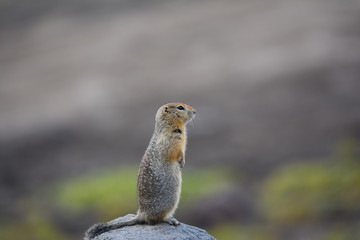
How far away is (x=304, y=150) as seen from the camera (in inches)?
1152

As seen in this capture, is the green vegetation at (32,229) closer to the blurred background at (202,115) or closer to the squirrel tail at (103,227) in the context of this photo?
the blurred background at (202,115)

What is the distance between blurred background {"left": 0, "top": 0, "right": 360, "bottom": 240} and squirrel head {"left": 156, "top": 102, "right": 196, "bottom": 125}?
36.2ft

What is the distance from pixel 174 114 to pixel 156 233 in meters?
2.19

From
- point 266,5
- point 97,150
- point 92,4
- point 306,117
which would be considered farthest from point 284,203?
point 92,4

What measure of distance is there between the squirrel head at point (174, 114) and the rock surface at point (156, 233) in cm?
176

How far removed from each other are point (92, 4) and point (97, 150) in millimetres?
23871

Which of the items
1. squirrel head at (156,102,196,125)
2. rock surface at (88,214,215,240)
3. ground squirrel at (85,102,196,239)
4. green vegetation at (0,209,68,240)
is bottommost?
rock surface at (88,214,215,240)

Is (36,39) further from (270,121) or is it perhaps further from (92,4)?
(270,121)

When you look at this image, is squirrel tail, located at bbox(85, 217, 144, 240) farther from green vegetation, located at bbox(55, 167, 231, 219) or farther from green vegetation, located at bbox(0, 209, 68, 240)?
green vegetation, located at bbox(0, 209, 68, 240)

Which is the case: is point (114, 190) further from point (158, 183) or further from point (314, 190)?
point (158, 183)

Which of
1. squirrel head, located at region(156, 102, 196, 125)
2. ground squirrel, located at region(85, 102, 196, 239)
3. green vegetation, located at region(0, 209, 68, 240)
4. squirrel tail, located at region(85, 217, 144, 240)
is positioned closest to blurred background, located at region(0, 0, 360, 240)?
green vegetation, located at region(0, 209, 68, 240)

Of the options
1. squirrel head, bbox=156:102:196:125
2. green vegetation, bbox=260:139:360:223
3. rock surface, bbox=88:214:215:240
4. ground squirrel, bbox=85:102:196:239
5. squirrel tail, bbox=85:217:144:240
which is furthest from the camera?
green vegetation, bbox=260:139:360:223

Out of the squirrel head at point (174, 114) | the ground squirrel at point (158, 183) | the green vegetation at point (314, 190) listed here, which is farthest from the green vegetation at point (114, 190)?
the ground squirrel at point (158, 183)

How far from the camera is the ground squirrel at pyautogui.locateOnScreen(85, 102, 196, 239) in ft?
39.6
